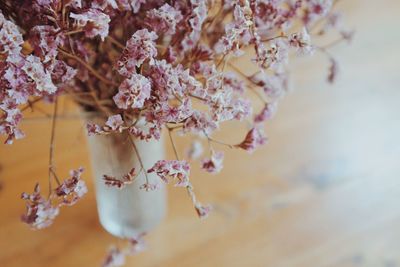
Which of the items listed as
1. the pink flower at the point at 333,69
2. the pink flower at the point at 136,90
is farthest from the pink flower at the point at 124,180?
the pink flower at the point at 333,69

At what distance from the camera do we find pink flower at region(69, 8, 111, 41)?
1.62ft

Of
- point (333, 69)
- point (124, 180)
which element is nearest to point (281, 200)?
point (333, 69)

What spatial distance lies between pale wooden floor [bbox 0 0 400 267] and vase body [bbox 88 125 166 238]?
61 mm

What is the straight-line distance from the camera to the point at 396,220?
97cm

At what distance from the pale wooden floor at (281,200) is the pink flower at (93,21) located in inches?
16.6

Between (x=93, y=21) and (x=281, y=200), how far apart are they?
1.94 feet

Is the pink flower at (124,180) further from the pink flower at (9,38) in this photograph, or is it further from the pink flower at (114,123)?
the pink flower at (9,38)

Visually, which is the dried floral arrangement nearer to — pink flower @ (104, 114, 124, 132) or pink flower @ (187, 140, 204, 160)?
pink flower @ (104, 114, 124, 132)

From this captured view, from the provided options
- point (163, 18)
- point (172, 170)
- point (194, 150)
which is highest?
point (194, 150)

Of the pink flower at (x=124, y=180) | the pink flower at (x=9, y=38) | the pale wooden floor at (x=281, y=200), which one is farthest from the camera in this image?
the pale wooden floor at (x=281, y=200)

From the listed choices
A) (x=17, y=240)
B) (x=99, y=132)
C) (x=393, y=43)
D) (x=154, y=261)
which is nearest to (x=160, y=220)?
(x=154, y=261)

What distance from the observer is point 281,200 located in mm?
992

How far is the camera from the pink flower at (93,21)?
0.49 m

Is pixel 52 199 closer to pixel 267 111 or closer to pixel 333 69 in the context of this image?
pixel 267 111
